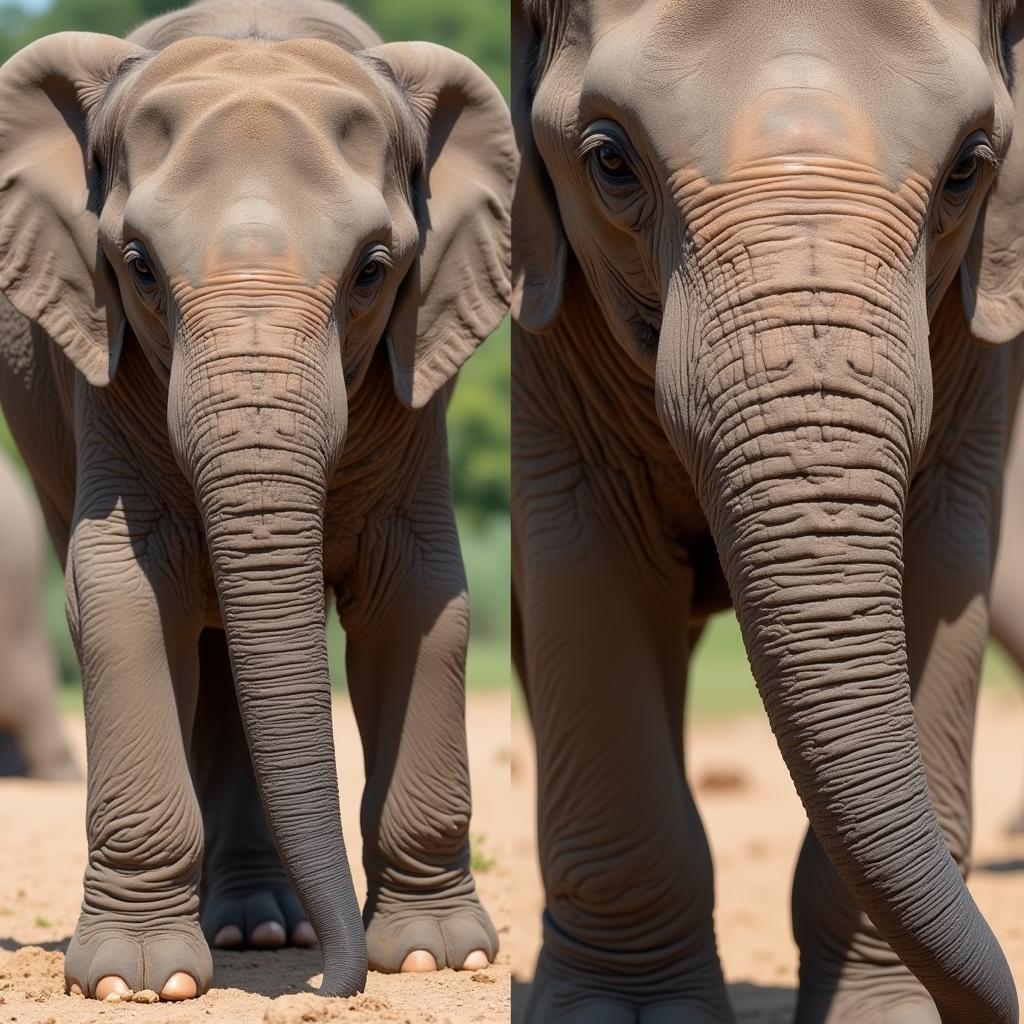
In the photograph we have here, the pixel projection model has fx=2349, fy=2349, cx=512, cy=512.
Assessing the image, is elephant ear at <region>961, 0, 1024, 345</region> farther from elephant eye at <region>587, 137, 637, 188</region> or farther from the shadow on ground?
the shadow on ground

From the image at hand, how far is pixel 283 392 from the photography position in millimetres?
4473

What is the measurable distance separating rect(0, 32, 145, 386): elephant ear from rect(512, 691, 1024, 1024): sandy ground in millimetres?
1770

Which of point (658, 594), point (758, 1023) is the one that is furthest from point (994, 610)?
point (658, 594)

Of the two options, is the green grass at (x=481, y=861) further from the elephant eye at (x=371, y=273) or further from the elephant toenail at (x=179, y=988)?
the elephant eye at (x=371, y=273)

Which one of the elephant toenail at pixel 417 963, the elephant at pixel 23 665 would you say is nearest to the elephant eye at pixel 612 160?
the elephant toenail at pixel 417 963

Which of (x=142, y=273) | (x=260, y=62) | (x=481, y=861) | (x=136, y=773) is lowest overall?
(x=481, y=861)

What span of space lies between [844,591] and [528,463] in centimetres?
142

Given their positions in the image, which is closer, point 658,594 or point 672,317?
point 672,317

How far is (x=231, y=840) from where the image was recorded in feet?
19.2

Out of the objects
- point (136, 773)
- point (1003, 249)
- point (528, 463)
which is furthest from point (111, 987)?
point (1003, 249)

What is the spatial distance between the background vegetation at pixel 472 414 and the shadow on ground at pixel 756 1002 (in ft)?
13.5

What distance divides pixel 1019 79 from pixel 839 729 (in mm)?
1537

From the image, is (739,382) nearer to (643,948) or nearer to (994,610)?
(643,948)

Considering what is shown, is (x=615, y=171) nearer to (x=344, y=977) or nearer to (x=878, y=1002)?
(x=344, y=977)
